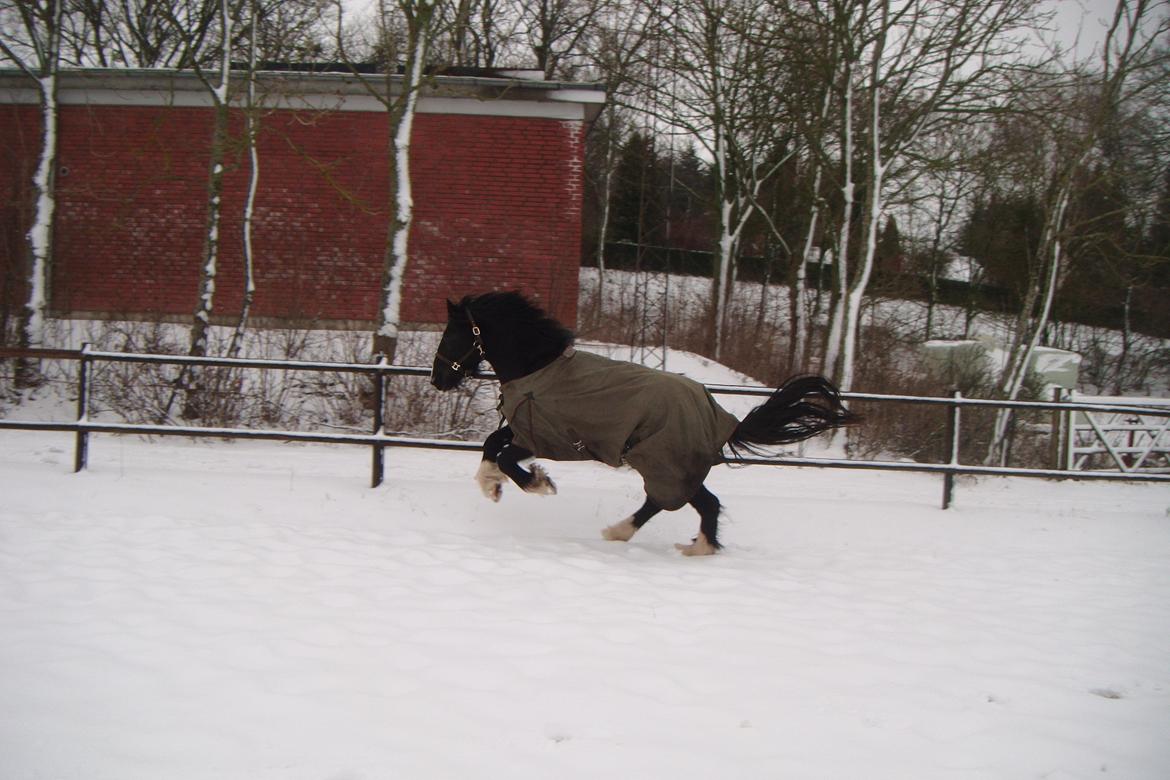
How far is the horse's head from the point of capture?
577 centimetres

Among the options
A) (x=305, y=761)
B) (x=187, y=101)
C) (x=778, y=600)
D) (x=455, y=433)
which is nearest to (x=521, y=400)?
(x=778, y=600)

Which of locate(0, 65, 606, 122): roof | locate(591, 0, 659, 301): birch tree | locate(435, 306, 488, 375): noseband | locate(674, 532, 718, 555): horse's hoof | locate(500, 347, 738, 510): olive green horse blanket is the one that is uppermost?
locate(591, 0, 659, 301): birch tree

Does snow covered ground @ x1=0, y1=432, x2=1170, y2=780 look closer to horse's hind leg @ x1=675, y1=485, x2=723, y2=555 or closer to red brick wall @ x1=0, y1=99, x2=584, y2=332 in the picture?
horse's hind leg @ x1=675, y1=485, x2=723, y2=555

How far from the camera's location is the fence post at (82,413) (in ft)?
22.8

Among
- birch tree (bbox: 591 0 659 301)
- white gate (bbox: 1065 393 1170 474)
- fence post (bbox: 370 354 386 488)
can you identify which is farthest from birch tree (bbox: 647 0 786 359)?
fence post (bbox: 370 354 386 488)

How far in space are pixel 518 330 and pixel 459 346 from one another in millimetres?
453

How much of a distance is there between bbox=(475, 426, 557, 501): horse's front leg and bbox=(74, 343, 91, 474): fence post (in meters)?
3.74

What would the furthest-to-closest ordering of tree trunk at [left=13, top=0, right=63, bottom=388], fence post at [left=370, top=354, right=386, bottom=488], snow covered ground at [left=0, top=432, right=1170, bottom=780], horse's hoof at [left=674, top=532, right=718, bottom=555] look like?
tree trunk at [left=13, top=0, right=63, bottom=388] < fence post at [left=370, top=354, right=386, bottom=488] < horse's hoof at [left=674, top=532, right=718, bottom=555] < snow covered ground at [left=0, top=432, right=1170, bottom=780]

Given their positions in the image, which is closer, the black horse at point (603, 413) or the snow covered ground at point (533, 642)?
the snow covered ground at point (533, 642)

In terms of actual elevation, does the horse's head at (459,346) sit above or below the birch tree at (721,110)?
below

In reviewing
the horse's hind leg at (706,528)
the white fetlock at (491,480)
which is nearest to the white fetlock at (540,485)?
the white fetlock at (491,480)

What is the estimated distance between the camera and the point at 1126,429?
1181 centimetres

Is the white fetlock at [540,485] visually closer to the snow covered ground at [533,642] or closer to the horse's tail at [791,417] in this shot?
the snow covered ground at [533,642]

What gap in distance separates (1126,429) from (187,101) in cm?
1648
